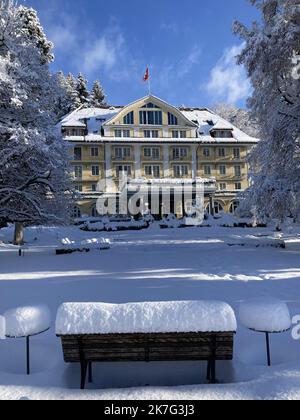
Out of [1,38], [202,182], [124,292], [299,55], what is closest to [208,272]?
[124,292]

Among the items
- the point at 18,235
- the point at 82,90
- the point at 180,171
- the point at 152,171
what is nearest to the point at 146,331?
the point at 18,235

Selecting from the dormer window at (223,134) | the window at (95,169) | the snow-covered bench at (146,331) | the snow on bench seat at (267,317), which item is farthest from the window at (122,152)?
the snow-covered bench at (146,331)

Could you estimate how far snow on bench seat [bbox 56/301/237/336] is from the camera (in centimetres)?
411

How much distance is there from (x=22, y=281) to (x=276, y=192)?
11368mm

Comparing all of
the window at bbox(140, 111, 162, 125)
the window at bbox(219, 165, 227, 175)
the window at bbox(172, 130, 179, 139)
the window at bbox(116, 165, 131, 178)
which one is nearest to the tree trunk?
the window at bbox(116, 165, 131, 178)

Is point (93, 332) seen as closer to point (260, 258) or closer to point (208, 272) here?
point (208, 272)

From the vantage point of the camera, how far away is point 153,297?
8258 mm

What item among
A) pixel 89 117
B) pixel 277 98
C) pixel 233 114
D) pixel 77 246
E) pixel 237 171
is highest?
pixel 233 114

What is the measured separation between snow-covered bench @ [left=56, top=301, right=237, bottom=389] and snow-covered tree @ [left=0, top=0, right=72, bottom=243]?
1219cm

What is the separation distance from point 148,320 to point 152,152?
4822 cm

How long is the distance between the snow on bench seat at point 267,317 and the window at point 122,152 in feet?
155

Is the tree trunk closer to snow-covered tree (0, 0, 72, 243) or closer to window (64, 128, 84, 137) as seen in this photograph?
snow-covered tree (0, 0, 72, 243)

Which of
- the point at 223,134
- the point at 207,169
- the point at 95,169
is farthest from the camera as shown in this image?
the point at 223,134

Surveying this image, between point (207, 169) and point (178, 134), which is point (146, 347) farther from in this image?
point (207, 169)
